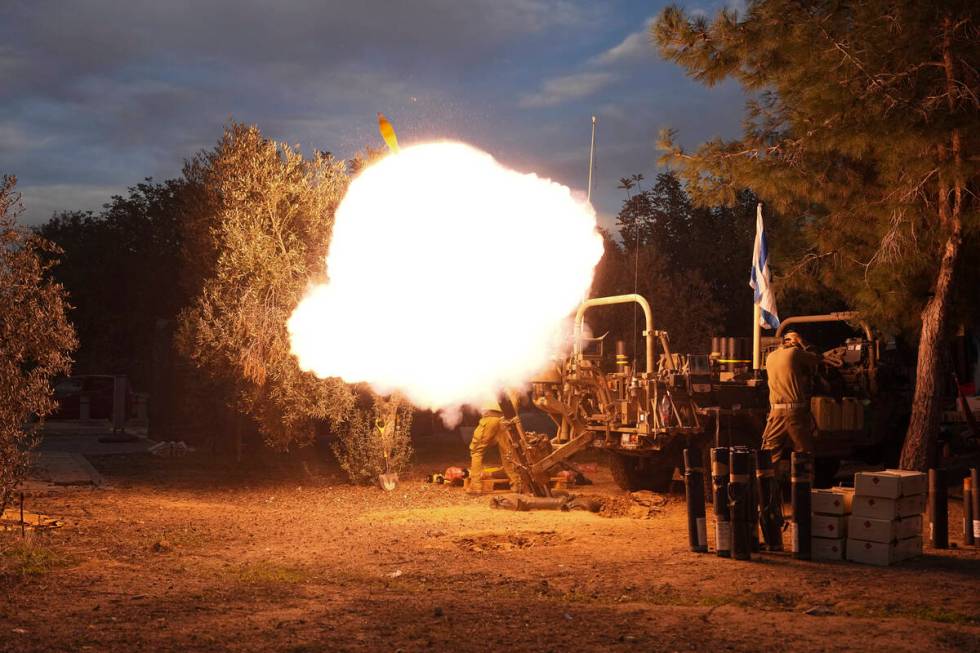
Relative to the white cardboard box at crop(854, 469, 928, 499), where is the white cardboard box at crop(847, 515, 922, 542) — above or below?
below

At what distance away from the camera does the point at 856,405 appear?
14.6 meters

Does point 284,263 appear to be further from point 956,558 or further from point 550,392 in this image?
point 956,558

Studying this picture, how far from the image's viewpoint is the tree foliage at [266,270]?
16.0 metres

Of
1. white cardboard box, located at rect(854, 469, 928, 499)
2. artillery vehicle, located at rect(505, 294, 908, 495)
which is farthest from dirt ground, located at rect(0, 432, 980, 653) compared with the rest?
artillery vehicle, located at rect(505, 294, 908, 495)

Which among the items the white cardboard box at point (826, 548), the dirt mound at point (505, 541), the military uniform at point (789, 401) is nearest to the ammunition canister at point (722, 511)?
the white cardboard box at point (826, 548)

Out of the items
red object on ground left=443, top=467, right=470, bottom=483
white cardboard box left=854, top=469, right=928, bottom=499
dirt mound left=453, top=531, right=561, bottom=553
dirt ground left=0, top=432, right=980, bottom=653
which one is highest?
white cardboard box left=854, top=469, right=928, bottom=499

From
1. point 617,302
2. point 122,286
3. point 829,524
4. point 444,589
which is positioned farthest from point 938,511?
point 122,286

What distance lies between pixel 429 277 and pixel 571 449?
3318 mm

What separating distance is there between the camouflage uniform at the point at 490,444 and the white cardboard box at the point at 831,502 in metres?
5.36

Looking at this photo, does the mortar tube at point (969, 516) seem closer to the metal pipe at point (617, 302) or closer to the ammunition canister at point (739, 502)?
the ammunition canister at point (739, 502)

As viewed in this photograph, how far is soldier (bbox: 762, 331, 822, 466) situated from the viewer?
12367mm

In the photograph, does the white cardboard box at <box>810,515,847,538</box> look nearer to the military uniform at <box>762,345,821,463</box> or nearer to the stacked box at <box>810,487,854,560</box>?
the stacked box at <box>810,487,854,560</box>

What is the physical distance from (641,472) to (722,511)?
5.35 meters

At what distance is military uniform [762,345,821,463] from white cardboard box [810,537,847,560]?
2.75 meters
